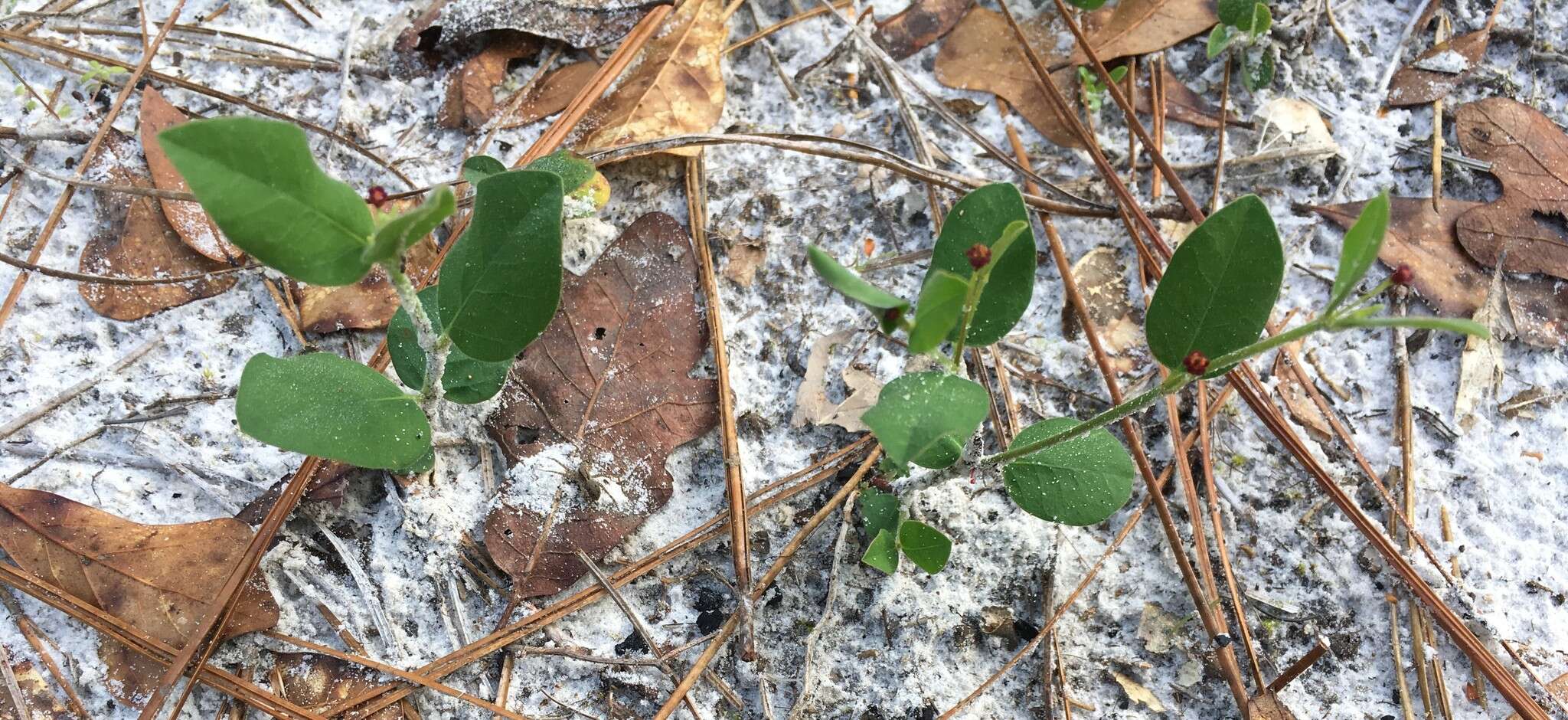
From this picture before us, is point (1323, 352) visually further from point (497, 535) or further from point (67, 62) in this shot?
point (67, 62)

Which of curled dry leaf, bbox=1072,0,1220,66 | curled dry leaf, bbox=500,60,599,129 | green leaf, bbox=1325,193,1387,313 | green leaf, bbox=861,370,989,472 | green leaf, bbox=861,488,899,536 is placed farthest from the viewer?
curled dry leaf, bbox=1072,0,1220,66

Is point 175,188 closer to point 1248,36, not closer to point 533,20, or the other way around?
point 533,20

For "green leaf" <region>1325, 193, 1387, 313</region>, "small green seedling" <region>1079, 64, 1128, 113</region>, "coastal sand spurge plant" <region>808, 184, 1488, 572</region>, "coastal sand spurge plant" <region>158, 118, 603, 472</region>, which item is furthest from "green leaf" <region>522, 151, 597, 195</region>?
"green leaf" <region>1325, 193, 1387, 313</region>

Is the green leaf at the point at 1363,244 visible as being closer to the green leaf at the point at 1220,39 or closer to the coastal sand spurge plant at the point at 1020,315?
the coastal sand spurge plant at the point at 1020,315

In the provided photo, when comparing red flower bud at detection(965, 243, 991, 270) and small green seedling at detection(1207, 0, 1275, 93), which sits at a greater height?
red flower bud at detection(965, 243, 991, 270)

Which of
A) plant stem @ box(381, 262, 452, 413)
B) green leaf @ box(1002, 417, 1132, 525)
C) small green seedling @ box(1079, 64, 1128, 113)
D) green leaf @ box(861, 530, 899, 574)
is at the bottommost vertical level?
green leaf @ box(1002, 417, 1132, 525)

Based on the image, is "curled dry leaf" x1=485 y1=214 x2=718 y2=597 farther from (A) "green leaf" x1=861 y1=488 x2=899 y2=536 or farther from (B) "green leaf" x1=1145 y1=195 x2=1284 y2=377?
(B) "green leaf" x1=1145 y1=195 x2=1284 y2=377

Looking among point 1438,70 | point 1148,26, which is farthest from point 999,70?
point 1438,70
